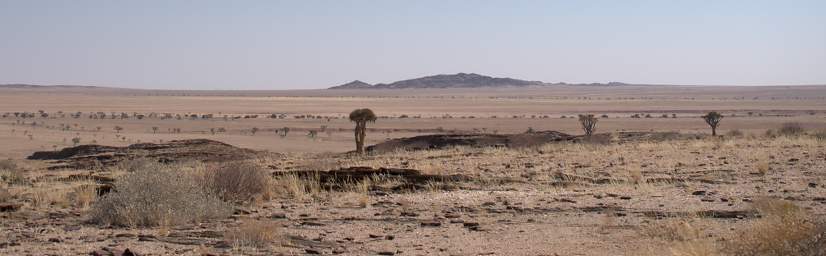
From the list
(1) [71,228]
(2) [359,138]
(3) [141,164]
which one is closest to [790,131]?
(2) [359,138]

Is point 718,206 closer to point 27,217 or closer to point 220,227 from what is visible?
point 220,227

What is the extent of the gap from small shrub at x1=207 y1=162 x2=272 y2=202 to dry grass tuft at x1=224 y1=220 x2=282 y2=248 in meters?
3.95

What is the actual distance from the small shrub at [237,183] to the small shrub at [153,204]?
1747mm

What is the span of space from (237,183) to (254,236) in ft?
16.0

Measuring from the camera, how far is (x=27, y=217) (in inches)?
520

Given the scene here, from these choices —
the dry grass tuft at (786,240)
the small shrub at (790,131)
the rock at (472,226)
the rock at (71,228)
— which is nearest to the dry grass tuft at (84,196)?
the rock at (71,228)

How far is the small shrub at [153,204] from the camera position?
1218 cm

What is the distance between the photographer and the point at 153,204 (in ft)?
40.4

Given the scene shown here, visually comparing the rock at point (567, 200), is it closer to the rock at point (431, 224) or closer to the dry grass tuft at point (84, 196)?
the rock at point (431, 224)

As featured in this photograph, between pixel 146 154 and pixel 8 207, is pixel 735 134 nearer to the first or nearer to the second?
pixel 146 154

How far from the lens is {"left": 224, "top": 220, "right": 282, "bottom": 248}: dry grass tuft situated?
34.2 feet

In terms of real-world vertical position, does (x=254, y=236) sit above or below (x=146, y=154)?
above

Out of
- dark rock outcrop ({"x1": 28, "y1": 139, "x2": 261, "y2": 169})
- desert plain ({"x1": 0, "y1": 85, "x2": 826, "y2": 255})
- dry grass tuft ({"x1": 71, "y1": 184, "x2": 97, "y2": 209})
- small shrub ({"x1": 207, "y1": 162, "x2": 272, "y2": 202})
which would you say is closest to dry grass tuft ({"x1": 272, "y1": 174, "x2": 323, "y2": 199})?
desert plain ({"x1": 0, "y1": 85, "x2": 826, "y2": 255})

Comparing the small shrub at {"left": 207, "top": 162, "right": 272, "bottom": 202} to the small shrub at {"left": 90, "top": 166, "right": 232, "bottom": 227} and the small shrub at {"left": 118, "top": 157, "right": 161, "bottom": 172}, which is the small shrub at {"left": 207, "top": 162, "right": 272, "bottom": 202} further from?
the small shrub at {"left": 90, "top": 166, "right": 232, "bottom": 227}
